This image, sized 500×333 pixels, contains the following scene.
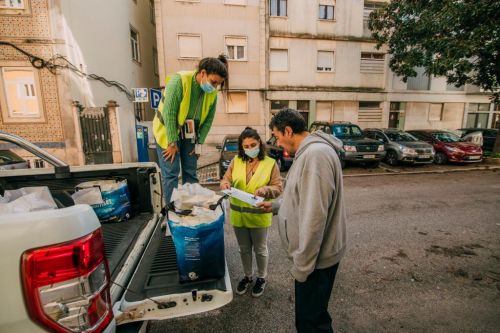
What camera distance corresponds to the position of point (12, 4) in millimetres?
9125

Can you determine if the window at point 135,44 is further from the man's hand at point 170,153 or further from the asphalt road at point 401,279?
the man's hand at point 170,153

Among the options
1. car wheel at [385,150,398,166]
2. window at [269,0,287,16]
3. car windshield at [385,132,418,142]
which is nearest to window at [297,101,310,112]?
window at [269,0,287,16]

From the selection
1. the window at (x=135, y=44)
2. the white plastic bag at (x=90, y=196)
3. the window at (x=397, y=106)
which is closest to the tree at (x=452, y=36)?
the window at (x=397, y=106)

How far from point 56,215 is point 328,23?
20.4 m

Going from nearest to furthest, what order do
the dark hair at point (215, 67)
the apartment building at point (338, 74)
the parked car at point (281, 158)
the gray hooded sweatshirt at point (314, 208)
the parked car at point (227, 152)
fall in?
the gray hooded sweatshirt at point (314, 208) → the dark hair at point (215, 67) → the parked car at point (227, 152) → the parked car at point (281, 158) → the apartment building at point (338, 74)

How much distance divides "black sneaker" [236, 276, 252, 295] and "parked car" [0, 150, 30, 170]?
3.76 meters

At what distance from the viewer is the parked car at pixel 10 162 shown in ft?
13.1

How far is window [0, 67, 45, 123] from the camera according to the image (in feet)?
31.5

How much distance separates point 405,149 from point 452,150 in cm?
257

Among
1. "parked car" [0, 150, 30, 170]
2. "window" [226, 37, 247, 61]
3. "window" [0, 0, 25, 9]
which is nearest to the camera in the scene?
"parked car" [0, 150, 30, 170]

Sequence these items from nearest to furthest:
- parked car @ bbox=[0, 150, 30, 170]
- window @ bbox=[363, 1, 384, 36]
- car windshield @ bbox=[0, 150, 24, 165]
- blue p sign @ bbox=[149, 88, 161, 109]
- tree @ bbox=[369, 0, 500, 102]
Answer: parked car @ bbox=[0, 150, 30, 170], car windshield @ bbox=[0, 150, 24, 165], blue p sign @ bbox=[149, 88, 161, 109], tree @ bbox=[369, 0, 500, 102], window @ bbox=[363, 1, 384, 36]

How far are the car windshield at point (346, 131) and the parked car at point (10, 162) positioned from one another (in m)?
10.5

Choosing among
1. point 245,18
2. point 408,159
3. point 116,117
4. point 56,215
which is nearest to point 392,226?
point 56,215

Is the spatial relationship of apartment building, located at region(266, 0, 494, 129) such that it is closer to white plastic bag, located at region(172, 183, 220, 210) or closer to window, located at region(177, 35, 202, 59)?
window, located at region(177, 35, 202, 59)
